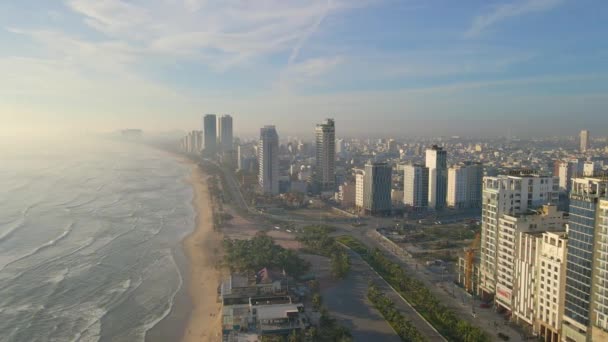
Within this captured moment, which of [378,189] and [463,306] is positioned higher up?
[378,189]

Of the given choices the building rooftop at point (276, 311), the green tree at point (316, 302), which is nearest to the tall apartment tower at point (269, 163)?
the green tree at point (316, 302)

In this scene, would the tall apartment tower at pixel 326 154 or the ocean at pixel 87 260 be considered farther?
the tall apartment tower at pixel 326 154

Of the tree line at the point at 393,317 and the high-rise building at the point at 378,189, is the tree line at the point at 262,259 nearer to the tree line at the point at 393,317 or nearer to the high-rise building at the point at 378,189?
the tree line at the point at 393,317

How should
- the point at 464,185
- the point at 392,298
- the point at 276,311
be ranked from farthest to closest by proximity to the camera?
the point at 464,185
the point at 392,298
the point at 276,311

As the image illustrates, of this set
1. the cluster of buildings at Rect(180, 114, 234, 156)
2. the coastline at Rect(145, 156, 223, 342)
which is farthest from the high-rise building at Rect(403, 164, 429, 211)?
the cluster of buildings at Rect(180, 114, 234, 156)

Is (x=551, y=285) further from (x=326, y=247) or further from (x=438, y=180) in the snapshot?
(x=438, y=180)

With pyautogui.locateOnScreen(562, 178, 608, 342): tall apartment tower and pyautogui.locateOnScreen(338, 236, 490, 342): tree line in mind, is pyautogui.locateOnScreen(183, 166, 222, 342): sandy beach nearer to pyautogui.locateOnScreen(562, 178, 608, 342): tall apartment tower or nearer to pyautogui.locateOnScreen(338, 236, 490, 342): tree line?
pyautogui.locateOnScreen(338, 236, 490, 342): tree line

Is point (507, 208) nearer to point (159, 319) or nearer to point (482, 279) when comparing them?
point (482, 279)

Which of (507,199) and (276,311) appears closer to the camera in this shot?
(276,311)

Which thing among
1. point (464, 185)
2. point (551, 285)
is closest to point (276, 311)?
point (551, 285)
